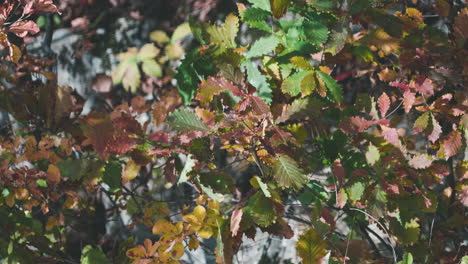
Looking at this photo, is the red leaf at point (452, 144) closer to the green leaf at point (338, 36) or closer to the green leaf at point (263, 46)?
the green leaf at point (338, 36)

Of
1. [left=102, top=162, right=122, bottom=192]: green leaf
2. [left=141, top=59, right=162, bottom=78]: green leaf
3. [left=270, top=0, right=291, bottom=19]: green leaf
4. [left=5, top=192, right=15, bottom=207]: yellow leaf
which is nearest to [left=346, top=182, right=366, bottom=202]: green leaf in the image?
[left=270, top=0, right=291, bottom=19]: green leaf

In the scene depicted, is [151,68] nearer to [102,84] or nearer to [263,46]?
[102,84]

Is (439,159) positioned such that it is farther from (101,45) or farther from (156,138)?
(101,45)

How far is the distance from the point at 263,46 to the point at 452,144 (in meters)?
0.74

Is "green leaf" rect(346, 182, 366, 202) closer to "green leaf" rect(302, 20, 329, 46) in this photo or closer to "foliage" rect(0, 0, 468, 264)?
"foliage" rect(0, 0, 468, 264)

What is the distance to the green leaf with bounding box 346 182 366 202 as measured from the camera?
1441 millimetres

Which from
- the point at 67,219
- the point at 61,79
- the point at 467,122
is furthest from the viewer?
the point at 61,79

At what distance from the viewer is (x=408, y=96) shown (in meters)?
1.60

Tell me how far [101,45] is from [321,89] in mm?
2122

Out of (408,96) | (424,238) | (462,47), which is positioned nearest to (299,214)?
(424,238)

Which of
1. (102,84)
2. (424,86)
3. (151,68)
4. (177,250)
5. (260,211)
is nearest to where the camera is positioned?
(260,211)

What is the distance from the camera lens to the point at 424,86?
1.55 meters

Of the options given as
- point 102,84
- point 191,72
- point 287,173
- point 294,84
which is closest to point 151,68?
point 102,84

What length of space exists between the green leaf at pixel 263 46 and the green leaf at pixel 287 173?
0.30 metres
